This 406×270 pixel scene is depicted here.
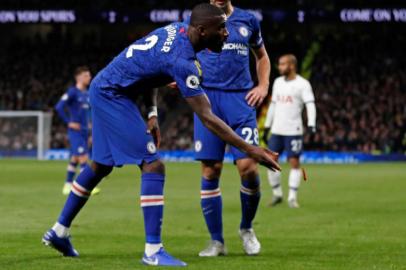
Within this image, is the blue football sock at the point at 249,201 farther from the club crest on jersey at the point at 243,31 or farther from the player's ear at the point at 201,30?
the player's ear at the point at 201,30

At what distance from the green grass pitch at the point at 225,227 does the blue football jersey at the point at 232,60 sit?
1577 millimetres

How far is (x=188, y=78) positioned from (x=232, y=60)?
1877 millimetres

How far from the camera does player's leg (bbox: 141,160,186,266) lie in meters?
7.51

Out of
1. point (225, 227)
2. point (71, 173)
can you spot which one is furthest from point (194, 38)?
point (71, 173)

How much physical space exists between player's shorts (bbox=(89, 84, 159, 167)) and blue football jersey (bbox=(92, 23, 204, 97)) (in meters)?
0.10

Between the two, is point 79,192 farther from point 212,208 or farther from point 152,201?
point 212,208

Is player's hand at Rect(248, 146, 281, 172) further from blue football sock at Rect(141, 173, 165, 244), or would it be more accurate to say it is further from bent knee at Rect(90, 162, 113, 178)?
bent knee at Rect(90, 162, 113, 178)

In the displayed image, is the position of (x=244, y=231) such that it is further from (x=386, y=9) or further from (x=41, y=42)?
(x=41, y=42)

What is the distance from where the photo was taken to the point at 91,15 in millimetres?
38500

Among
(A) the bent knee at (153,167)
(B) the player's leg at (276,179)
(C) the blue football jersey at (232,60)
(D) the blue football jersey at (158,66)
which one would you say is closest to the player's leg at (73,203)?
(A) the bent knee at (153,167)

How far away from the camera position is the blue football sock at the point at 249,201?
8.85 meters

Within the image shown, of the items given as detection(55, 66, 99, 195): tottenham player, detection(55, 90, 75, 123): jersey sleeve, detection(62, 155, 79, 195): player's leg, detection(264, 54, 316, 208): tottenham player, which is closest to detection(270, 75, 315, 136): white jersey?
detection(264, 54, 316, 208): tottenham player

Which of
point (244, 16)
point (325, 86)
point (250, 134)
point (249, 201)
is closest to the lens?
point (250, 134)

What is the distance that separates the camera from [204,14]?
286 inches
